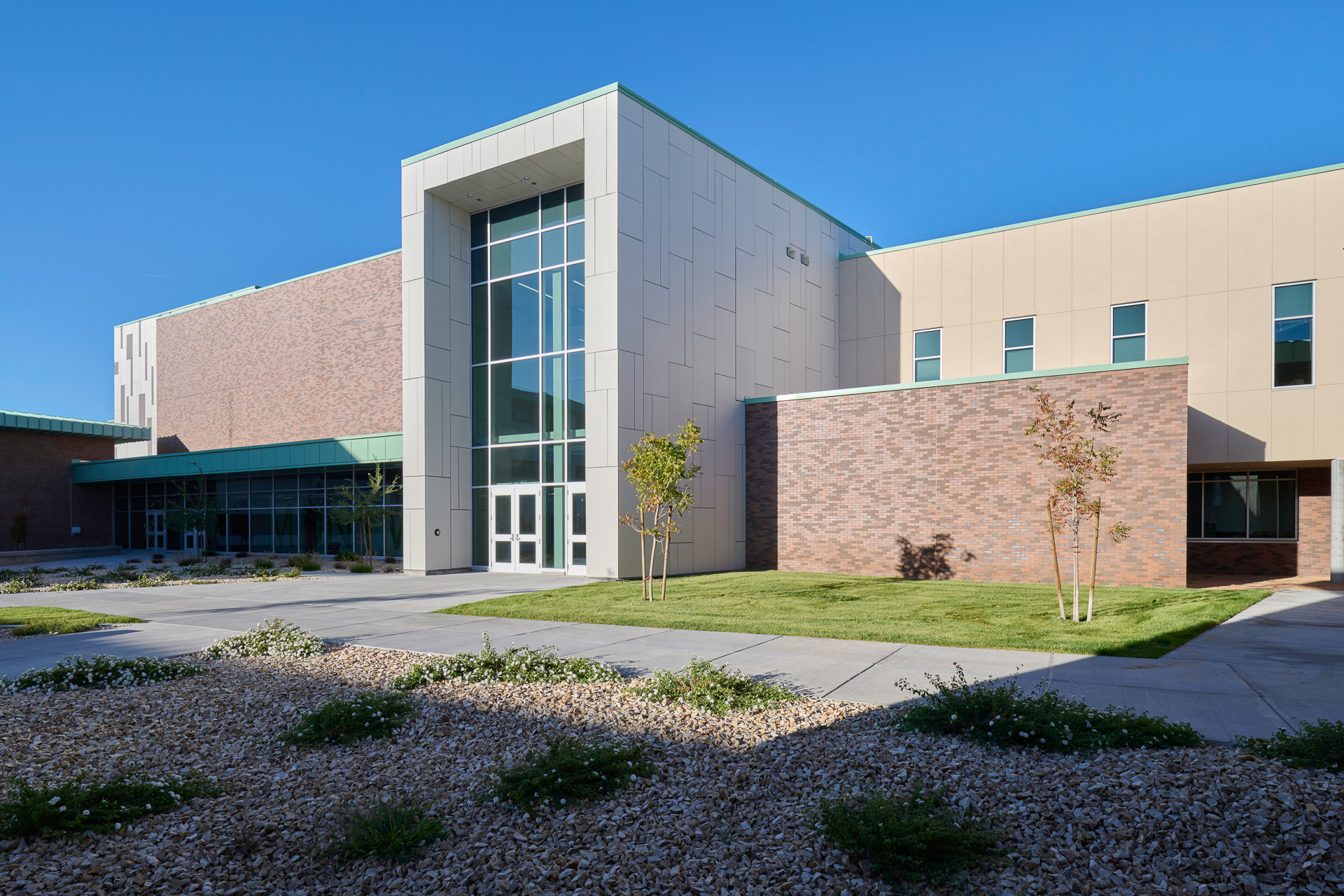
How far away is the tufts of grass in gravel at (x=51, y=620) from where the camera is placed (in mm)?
11430

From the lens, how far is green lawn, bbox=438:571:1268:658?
A: 962 cm

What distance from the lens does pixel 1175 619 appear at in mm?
11039

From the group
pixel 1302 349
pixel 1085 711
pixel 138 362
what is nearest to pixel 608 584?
pixel 1085 711

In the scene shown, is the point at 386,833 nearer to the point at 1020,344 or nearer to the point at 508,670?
the point at 508,670

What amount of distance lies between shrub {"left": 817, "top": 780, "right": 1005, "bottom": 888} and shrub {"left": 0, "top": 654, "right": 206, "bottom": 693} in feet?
24.9

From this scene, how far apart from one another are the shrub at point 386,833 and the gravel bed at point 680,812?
0.27ft

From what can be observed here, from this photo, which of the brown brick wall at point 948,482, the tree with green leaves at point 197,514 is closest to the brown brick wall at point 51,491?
the tree with green leaves at point 197,514

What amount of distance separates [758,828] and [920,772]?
4.23 ft

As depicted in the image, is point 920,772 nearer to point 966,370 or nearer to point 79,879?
point 79,879

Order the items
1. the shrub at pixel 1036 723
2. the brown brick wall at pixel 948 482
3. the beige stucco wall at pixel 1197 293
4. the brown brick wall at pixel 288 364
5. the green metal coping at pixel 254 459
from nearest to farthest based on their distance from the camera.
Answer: the shrub at pixel 1036 723 < the brown brick wall at pixel 948 482 < the beige stucco wall at pixel 1197 293 < the green metal coping at pixel 254 459 < the brown brick wall at pixel 288 364

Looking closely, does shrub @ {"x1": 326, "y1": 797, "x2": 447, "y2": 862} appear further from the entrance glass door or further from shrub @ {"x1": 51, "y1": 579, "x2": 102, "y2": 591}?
shrub @ {"x1": 51, "y1": 579, "x2": 102, "y2": 591}

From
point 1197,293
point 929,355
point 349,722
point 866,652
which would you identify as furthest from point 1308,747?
point 929,355

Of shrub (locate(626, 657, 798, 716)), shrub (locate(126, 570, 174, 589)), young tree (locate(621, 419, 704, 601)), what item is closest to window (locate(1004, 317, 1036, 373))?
young tree (locate(621, 419, 704, 601))

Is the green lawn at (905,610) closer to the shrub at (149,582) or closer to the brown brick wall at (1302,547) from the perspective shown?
the brown brick wall at (1302,547)
